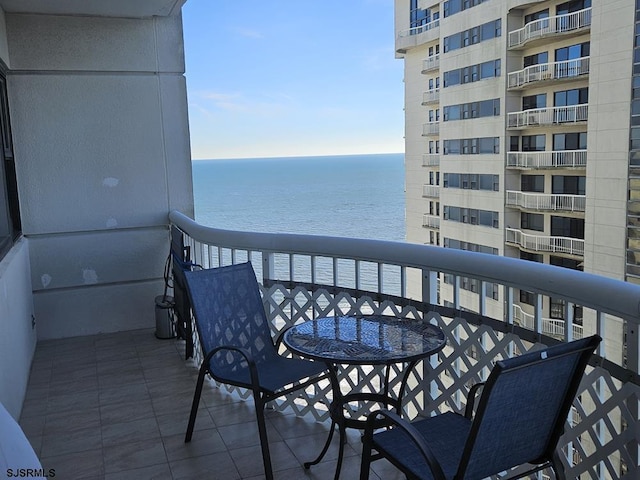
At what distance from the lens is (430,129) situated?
42.8 feet

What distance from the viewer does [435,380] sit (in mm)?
2662

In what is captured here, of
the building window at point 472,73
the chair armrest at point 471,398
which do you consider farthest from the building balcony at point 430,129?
the chair armrest at point 471,398

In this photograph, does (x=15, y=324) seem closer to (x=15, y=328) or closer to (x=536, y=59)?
(x=15, y=328)

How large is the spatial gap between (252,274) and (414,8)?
11655mm

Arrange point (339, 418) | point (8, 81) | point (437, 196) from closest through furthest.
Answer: point (339, 418) < point (8, 81) < point (437, 196)

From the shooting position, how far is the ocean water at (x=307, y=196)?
3553 centimetres

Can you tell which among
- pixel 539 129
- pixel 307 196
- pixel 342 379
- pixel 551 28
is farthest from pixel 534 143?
pixel 307 196

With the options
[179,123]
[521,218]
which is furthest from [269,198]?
[179,123]

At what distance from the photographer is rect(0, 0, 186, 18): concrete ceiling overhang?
14.5 ft

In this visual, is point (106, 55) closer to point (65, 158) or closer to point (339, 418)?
point (65, 158)

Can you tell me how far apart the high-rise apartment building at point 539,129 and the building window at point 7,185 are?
572 centimetres

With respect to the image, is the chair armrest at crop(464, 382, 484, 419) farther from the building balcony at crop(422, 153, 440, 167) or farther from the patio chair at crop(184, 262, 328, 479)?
the building balcony at crop(422, 153, 440, 167)

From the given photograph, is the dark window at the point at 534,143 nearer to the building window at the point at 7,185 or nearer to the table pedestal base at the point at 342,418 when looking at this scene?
the building window at the point at 7,185

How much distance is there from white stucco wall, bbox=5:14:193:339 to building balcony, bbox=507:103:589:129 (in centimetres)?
635
